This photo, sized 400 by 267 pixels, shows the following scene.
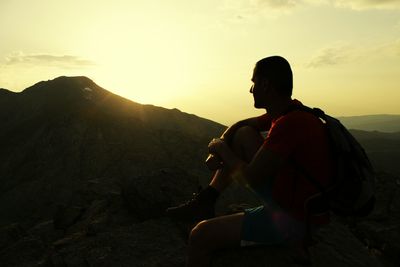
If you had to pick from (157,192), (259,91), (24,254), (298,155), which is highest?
(259,91)

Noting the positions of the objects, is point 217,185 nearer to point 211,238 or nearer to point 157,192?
point 211,238

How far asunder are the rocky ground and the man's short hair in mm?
2310

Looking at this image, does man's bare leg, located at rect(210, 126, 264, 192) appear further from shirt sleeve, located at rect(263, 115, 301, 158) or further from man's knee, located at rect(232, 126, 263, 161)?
shirt sleeve, located at rect(263, 115, 301, 158)

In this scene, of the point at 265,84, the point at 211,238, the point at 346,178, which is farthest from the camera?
the point at 211,238

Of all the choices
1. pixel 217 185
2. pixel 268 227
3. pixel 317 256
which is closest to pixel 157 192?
pixel 217 185

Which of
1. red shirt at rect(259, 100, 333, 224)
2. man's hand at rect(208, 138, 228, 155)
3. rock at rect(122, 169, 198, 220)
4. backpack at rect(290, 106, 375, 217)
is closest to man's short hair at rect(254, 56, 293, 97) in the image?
red shirt at rect(259, 100, 333, 224)

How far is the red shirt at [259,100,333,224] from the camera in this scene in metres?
4.32

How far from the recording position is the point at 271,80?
4.74 metres

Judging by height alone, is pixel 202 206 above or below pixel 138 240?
above

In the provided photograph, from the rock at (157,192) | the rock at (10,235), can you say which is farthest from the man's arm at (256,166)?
the rock at (10,235)

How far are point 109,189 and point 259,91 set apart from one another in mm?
8970

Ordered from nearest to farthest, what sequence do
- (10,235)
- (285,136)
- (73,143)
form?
1. (285,136)
2. (10,235)
3. (73,143)

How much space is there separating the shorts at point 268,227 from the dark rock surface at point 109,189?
2.57ft

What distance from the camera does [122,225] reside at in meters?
8.57
